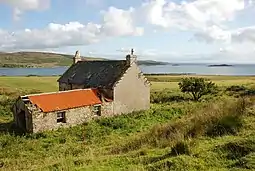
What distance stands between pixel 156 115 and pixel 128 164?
76.8ft

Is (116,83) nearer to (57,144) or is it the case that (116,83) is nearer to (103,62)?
(103,62)

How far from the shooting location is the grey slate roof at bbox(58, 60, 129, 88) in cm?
3781

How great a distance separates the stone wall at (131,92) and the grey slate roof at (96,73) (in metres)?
0.82

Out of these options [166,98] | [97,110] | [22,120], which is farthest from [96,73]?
[166,98]

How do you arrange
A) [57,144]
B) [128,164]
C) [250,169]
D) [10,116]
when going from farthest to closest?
[10,116] < [57,144] < [128,164] < [250,169]

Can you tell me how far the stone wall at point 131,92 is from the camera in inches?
1447

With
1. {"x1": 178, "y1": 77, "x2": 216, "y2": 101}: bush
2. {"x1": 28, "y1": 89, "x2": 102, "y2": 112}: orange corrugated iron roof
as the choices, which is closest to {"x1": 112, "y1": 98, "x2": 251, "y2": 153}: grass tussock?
{"x1": 28, "y1": 89, "x2": 102, "y2": 112}: orange corrugated iron roof

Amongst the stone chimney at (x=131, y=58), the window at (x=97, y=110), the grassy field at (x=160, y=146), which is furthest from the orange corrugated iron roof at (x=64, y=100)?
the stone chimney at (x=131, y=58)

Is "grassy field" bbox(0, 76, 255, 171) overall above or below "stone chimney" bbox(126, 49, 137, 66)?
below

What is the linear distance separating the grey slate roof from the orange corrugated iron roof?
2782mm

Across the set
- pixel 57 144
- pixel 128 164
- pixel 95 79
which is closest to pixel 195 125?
pixel 128 164

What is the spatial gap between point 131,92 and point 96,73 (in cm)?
573

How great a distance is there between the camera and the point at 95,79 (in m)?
40.0

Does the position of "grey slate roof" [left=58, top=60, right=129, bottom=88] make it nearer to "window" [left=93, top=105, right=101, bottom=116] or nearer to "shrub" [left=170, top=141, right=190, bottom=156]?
"window" [left=93, top=105, right=101, bottom=116]
